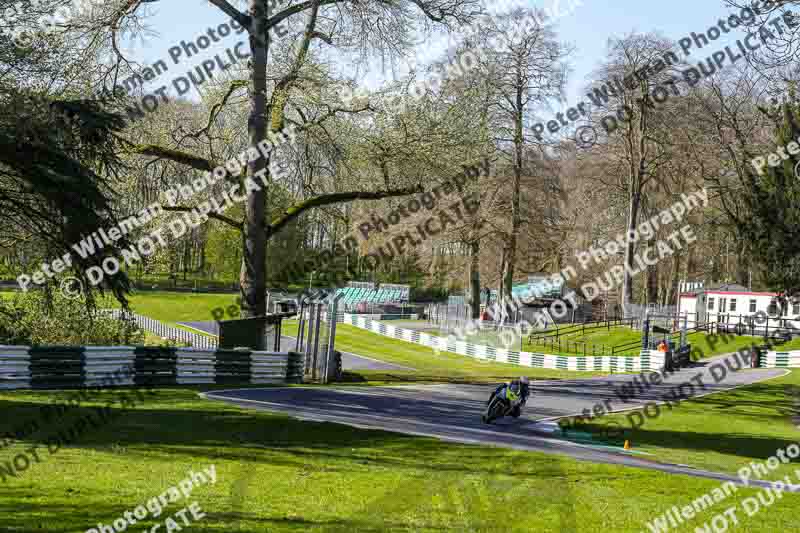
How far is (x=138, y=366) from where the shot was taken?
63.7 ft

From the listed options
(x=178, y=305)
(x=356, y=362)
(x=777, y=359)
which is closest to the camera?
(x=777, y=359)

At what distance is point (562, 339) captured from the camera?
48.4 m

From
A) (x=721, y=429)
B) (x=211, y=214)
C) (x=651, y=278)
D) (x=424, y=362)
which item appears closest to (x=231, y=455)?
(x=211, y=214)

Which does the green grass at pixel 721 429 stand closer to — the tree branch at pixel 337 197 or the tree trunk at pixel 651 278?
the tree branch at pixel 337 197

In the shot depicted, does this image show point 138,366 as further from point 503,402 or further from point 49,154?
point 503,402

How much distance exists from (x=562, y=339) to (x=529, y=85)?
15.0 meters

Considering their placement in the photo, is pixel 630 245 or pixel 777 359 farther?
pixel 630 245

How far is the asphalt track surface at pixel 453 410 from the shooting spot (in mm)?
14367

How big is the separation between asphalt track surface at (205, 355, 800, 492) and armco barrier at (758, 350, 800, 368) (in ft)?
49.1

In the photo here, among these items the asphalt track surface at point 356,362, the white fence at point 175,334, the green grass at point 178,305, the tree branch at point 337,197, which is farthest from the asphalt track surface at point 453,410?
the green grass at point 178,305

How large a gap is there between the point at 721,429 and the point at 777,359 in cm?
2157

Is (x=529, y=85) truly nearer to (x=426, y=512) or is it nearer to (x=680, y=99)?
(x=680, y=99)

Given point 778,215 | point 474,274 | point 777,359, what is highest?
point 778,215

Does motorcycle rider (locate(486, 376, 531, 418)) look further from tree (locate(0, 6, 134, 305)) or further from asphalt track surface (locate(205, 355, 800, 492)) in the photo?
tree (locate(0, 6, 134, 305))
